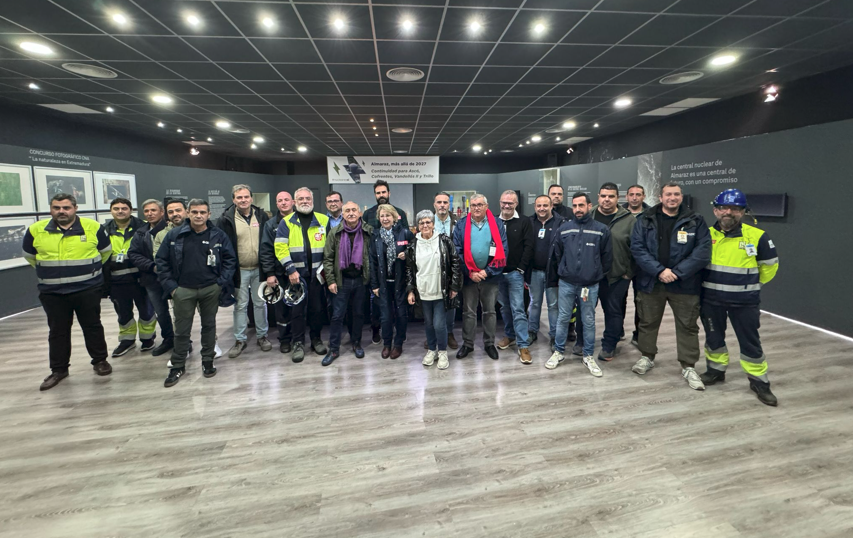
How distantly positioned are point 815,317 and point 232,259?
6.91 meters

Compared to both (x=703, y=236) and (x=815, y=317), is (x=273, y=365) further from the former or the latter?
(x=815, y=317)

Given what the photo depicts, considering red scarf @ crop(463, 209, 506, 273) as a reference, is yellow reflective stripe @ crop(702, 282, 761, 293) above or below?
below

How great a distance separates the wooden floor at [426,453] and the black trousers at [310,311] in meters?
0.43

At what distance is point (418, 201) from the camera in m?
13.8

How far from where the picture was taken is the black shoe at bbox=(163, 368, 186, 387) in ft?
11.1

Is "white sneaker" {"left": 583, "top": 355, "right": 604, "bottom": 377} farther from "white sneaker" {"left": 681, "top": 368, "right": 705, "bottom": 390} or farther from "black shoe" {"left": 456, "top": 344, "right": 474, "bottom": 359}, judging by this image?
"black shoe" {"left": 456, "top": 344, "right": 474, "bottom": 359}

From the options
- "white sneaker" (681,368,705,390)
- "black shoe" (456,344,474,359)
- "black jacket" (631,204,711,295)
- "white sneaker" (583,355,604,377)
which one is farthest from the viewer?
"black shoe" (456,344,474,359)

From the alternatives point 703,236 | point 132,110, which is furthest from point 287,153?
point 703,236

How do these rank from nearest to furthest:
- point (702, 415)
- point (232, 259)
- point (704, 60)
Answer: point (702, 415) → point (232, 259) → point (704, 60)

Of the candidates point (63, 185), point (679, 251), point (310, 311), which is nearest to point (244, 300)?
point (310, 311)

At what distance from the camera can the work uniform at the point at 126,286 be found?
12.9 ft

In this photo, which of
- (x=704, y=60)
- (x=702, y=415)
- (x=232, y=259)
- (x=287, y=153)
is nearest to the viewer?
(x=702, y=415)

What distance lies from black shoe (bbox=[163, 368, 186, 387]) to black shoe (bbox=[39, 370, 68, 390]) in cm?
99

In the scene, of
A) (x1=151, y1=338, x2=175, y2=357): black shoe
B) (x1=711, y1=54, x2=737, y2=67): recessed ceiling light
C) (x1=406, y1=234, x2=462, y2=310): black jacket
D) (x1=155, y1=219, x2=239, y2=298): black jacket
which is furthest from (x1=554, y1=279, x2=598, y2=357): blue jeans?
(x1=151, y1=338, x2=175, y2=357): black shoe
